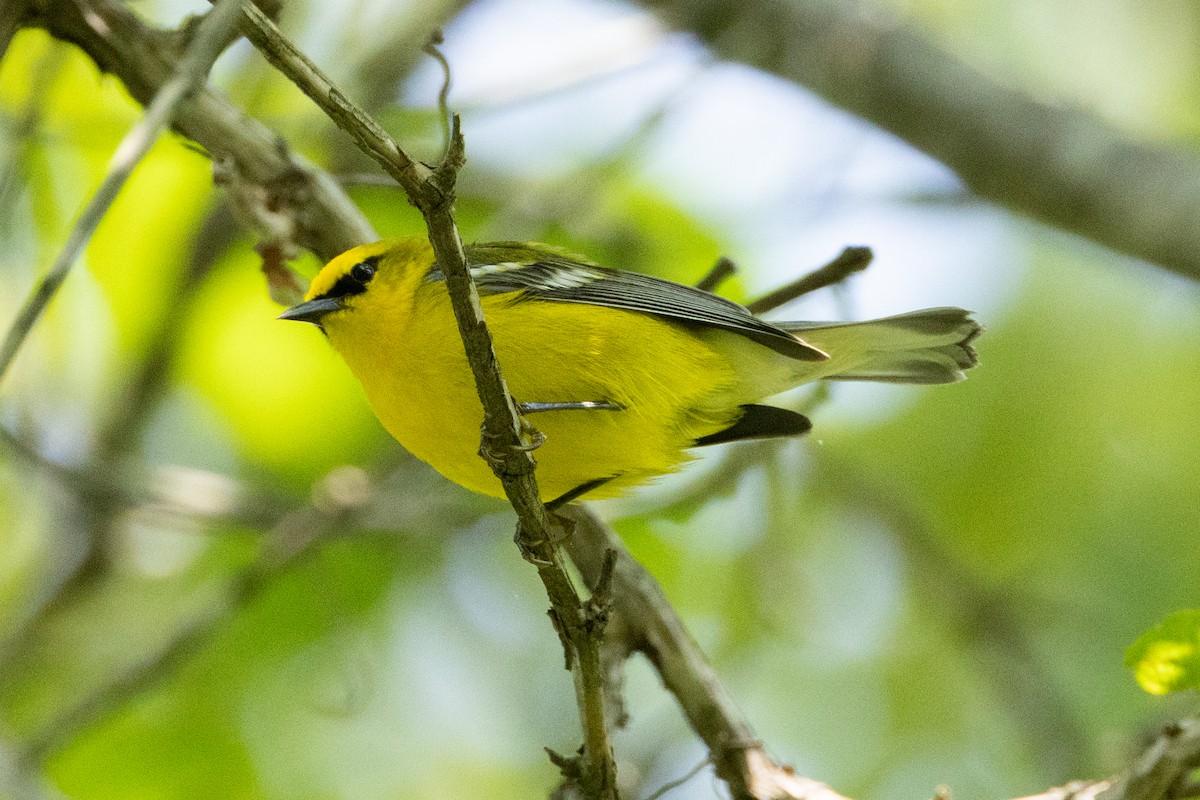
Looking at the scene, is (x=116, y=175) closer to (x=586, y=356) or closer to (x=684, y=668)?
(x=586, y=356)

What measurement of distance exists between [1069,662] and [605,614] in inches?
212

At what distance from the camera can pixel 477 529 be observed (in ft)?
19.5

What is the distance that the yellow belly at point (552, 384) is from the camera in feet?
11.3

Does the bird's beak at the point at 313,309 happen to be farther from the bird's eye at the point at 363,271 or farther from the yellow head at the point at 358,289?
the bird's eye at the point at 363,271

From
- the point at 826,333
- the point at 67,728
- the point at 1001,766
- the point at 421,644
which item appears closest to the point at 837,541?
the point at 1001,766

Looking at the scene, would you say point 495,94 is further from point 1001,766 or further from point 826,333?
point 1001,766

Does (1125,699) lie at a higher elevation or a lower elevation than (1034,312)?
lower

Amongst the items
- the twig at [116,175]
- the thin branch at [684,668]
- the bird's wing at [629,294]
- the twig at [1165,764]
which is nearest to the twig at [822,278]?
the bird's wing at [629,294]

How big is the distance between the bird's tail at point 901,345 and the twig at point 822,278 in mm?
133

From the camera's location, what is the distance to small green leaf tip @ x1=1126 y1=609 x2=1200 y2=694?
7.20 feet

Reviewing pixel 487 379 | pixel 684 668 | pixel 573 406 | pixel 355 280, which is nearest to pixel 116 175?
pixel 487 379

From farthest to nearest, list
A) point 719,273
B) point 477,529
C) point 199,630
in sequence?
point 477,529, point 199,630, point 719,273

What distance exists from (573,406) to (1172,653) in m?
1.77

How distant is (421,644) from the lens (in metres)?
6.42
